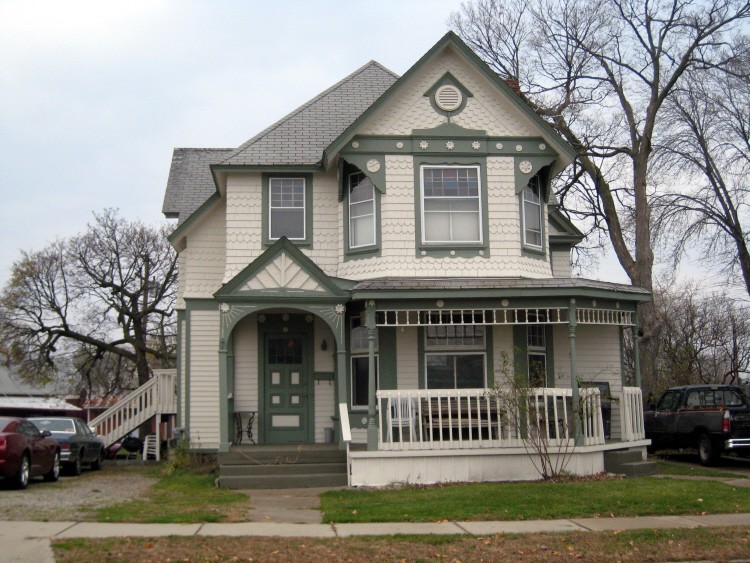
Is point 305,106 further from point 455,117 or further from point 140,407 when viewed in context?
point 140,407

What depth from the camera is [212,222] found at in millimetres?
20047

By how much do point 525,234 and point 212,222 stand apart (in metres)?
7.06

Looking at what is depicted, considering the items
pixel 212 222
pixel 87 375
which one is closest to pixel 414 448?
pixel 212 222

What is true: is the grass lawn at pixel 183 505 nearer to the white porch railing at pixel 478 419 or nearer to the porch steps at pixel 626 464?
the white porch railing at pixel 478 419

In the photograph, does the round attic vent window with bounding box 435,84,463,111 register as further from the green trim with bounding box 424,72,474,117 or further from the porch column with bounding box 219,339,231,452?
the porch column with bounding box 219,339,231,452

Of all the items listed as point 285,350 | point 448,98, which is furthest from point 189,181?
point 448,98

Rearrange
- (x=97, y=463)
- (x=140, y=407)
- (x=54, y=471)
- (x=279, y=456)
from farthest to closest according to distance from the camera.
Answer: (x=140, y=407)
(x=97, y=463)
(x=54, y=471)
(x=279, y=456)

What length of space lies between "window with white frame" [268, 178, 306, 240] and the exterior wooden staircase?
5.63 m

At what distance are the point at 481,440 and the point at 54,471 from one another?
336 inches

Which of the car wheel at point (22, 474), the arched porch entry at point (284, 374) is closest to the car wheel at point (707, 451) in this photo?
the arched porch entry at point (284, 374)

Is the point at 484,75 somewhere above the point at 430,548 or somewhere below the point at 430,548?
above

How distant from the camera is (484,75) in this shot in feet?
61.0

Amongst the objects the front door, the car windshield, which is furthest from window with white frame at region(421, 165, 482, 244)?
the car windshield

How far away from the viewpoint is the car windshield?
20359 millimetres
